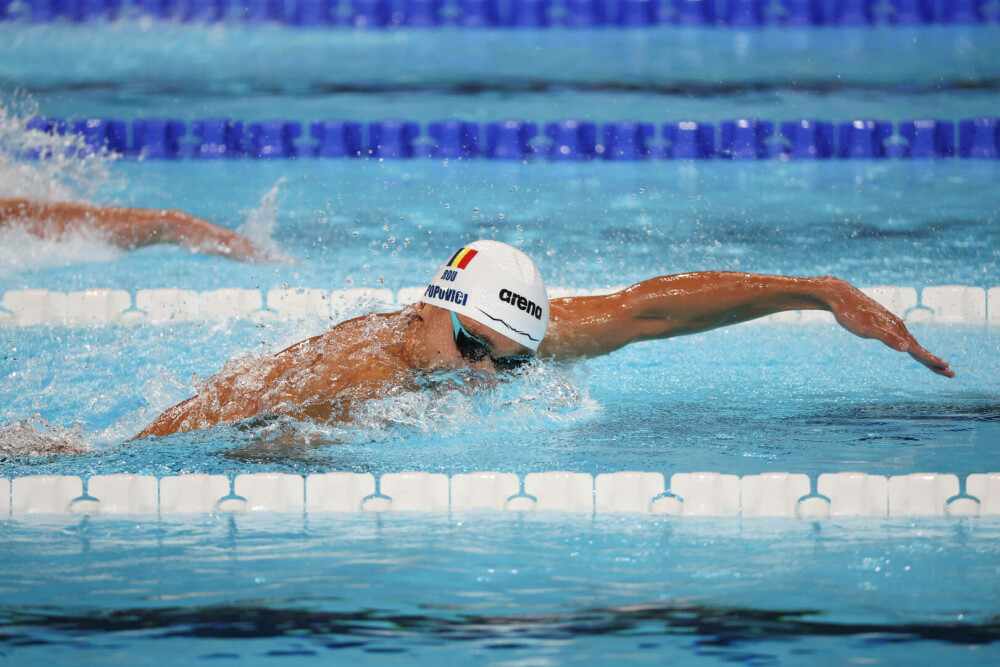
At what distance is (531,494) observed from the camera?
244cm

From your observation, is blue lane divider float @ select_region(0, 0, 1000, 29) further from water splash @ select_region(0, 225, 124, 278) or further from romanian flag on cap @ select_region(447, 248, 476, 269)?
romanian flag on cap @ select_region(447, 248, 476, 269)

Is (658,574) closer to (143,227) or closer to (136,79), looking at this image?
(143,227)

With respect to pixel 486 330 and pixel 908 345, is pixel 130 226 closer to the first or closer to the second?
pixel 486 330

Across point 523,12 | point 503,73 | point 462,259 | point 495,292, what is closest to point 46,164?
point 503,73

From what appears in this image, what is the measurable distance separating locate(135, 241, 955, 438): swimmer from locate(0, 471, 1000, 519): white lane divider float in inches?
8.4

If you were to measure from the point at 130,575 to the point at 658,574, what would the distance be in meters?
1.00

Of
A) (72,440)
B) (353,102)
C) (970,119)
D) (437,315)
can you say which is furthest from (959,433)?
(353,102)

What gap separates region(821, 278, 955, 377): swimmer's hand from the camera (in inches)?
94.0

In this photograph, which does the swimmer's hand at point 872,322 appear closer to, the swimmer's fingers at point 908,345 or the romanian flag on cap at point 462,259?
the swimmer's fingers at point 908,345

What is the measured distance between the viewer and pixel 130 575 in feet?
6.74

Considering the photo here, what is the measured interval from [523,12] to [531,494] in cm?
632

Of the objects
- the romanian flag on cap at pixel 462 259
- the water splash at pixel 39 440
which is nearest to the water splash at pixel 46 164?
the water splash at pixel 39 440

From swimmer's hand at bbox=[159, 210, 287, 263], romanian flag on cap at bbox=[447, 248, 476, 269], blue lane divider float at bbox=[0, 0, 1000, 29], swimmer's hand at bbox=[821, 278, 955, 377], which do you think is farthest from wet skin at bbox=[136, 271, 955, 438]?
blue lane divider float at bbox=[0, 0, 1000, 29]

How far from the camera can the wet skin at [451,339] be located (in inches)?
96.3
